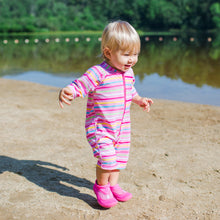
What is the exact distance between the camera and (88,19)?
69625 millimetres

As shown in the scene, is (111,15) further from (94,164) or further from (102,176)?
(102,176)

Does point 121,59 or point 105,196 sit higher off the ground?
point 121,59

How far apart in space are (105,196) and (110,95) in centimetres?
78

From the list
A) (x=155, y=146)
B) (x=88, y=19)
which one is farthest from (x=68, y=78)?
(x=88, y=19)

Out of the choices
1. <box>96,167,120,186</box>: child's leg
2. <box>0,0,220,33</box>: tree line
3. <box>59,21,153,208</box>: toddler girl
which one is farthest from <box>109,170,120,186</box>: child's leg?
<box>0,0,220,33</box>: tree line

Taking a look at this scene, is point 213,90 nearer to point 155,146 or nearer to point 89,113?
point 155,146

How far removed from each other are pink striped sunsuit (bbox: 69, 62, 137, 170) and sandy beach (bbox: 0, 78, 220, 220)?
460mm

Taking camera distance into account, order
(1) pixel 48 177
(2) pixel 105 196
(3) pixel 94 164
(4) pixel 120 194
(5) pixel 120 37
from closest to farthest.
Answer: (5) pixel 120 37, (2) pixel 105 196, (4) pixel 120 194, (1) pixel 48 177, (3) pixel 94 164

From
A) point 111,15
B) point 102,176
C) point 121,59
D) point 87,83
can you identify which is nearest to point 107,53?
point 121,59

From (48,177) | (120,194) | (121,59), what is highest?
(121,59)

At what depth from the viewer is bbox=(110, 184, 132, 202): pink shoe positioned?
2605 mm

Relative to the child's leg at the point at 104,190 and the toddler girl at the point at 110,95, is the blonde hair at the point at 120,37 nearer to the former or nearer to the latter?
the toddler girl at the point at 110,95

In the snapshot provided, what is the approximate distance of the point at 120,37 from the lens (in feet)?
7.43

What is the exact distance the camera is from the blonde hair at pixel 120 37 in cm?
227
